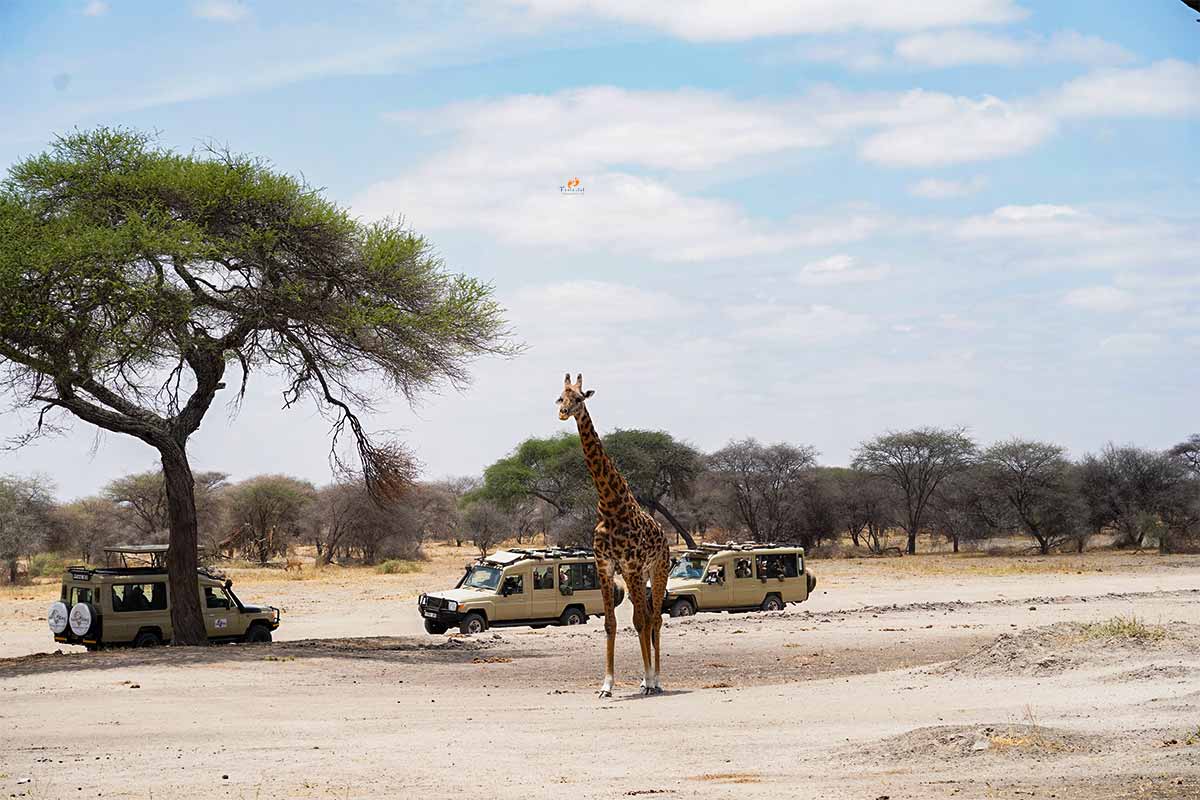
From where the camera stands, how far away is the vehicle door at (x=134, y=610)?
23812mm

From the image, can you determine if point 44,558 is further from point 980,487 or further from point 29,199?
point 980,487

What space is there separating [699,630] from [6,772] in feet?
54.0

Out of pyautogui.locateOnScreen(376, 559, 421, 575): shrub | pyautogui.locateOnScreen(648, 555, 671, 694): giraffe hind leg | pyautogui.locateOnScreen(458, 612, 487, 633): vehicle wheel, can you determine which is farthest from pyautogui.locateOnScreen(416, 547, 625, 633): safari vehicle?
pyautogui.locateOnScreen(376, 559, 421, 575): shrub

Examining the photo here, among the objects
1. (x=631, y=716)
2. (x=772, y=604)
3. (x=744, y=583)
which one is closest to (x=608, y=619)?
(x=631, y=716)

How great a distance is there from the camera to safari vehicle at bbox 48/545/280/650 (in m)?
23.5

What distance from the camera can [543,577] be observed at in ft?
93.4

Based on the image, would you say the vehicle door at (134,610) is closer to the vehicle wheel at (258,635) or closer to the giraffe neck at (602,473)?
the vehicle wheel at (258,635)

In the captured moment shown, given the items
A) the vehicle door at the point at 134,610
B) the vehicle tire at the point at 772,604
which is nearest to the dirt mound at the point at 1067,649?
the vehicle tire at the point at 772,604

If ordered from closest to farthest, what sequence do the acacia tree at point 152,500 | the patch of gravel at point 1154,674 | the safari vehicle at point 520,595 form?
1. the patch of gravel at point 1154,674
2. the safari vehicle at point 520,595
3. the acacia tree at point 152,500

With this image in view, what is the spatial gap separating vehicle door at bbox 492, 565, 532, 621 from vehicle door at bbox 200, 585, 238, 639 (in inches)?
222

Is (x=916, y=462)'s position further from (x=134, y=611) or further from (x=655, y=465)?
(x=134, y=611)

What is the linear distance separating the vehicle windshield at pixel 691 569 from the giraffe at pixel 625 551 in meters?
13.9

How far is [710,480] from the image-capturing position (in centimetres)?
7150

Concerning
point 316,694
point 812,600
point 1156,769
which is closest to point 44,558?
point 812,600
